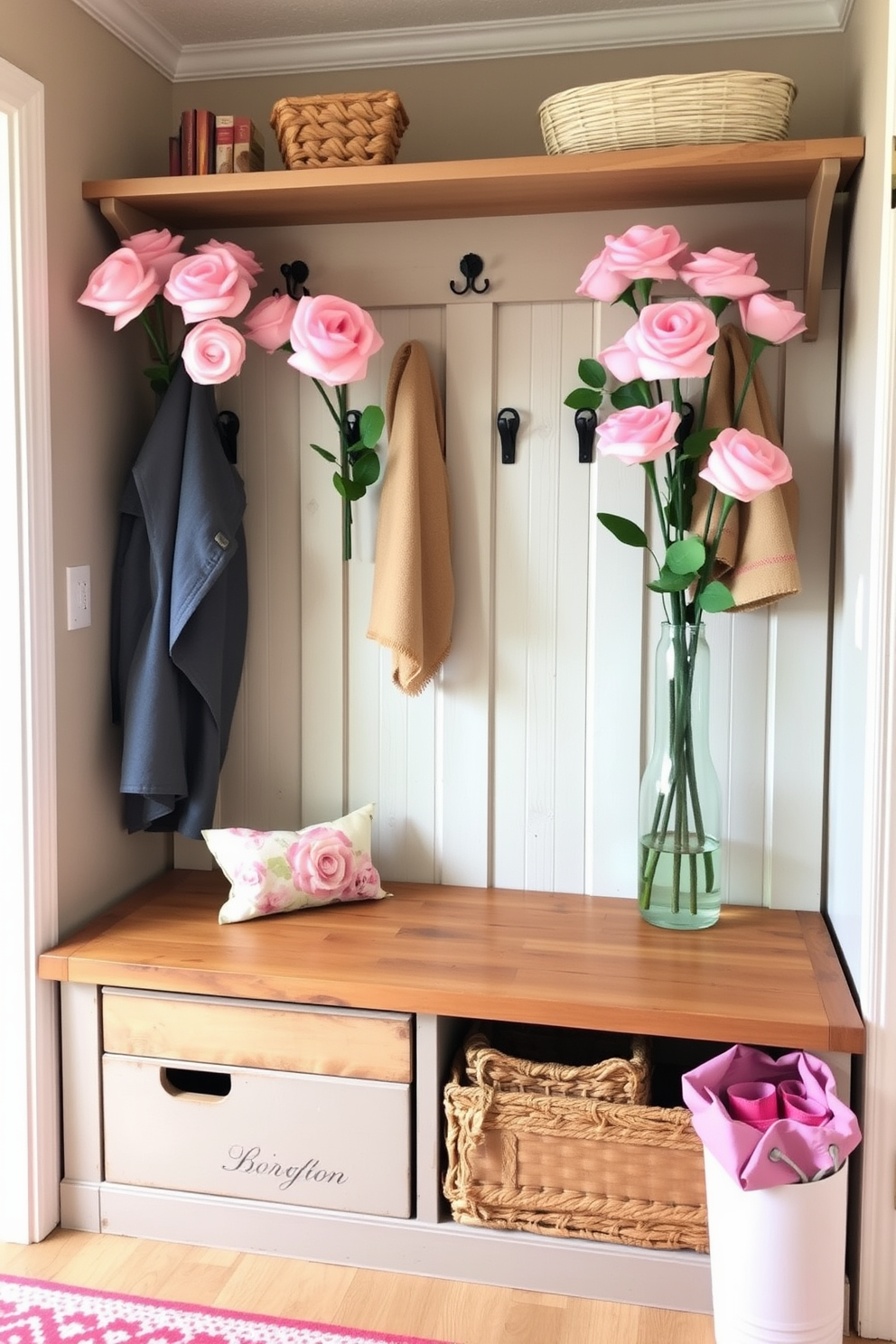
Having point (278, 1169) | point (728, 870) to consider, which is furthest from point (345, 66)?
point (278, 1169)

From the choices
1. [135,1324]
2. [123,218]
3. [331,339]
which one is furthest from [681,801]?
[123,218]

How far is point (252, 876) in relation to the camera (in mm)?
2377

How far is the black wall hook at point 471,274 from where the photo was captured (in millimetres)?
2430

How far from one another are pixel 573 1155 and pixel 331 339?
1.44m

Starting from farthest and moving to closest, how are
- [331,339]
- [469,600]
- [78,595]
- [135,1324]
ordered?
[469,600] → [78,595] → [331,339] → [135,1324]

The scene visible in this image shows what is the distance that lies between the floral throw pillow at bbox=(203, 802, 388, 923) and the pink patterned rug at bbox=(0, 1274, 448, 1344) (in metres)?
0.66

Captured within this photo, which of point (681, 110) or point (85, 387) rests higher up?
point (681, 110)

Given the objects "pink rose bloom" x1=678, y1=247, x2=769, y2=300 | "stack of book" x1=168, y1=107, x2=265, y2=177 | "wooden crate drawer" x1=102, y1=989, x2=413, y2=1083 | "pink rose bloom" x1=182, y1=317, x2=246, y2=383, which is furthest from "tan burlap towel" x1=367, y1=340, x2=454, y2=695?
"wooden crate drawer" x1=102, y1=989, x2=413, y2=1083

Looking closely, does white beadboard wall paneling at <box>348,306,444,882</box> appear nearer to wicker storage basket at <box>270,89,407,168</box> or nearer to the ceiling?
wicker storage basket at <box>270,89,407,168</box>

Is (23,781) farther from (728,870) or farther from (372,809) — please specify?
(728,870)

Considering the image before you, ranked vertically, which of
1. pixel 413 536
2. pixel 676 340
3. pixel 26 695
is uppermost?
pixel 676 340

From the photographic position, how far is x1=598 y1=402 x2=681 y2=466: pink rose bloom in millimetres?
2105

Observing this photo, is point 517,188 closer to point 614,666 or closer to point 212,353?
point 212,353

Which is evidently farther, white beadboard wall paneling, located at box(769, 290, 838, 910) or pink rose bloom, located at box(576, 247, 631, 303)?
white beadboard wall paneling, located at box(769, 290, 838, 910)
